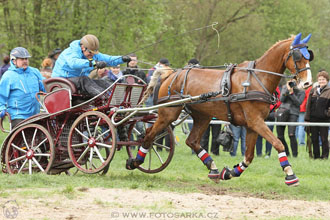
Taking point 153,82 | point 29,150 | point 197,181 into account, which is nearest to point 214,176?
point 197,181

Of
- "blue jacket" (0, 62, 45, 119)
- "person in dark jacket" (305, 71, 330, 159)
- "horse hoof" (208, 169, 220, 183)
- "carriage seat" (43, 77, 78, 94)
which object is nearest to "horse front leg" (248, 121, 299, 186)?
"horse hoof" (208, 169, 220, 183)

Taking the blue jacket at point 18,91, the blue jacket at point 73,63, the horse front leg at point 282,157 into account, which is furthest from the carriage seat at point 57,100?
the horse front leg at point 282,157

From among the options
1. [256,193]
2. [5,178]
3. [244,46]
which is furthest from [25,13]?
[244,46]

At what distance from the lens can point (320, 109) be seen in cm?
1329

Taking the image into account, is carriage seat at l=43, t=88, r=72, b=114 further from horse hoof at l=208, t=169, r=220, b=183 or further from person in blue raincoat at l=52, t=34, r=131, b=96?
horse hoof at l=208, t=169, r=220, b=183

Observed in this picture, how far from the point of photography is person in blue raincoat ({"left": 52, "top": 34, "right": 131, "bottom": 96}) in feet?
30.2

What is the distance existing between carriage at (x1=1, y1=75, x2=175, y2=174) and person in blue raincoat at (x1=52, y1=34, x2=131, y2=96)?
16 centimetres

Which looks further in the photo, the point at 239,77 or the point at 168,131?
the point at 168,131

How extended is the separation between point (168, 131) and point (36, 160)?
87.9 inches

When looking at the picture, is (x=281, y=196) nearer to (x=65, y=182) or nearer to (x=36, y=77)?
(x=65, y=182)

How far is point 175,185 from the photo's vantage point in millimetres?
9133

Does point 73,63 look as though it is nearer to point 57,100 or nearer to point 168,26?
point 57,100

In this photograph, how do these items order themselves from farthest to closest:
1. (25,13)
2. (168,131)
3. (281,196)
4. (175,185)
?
1. (25,13)
2. (168,131)
3. (175,185)
4. (281,196)

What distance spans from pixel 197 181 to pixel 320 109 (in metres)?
4.67
